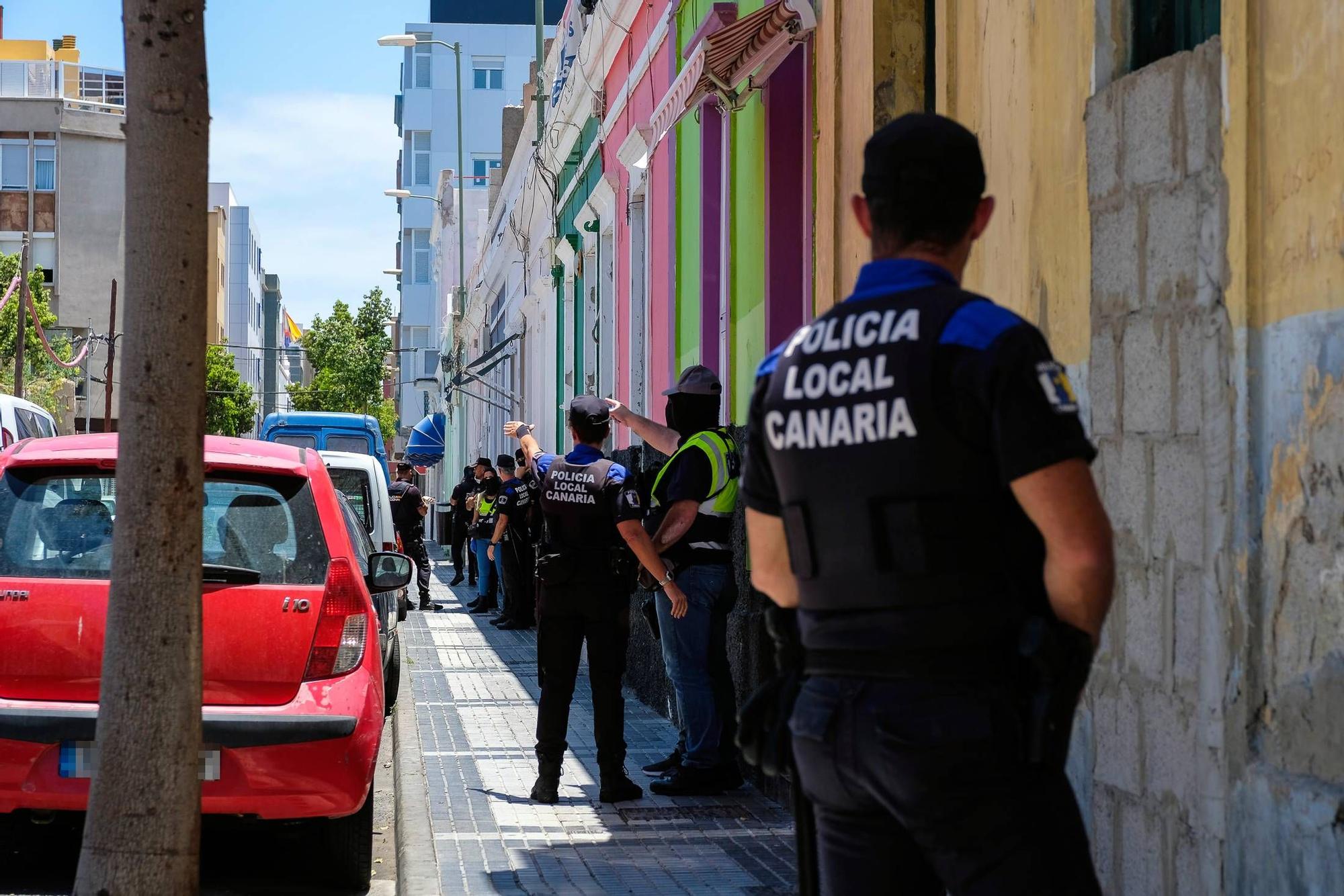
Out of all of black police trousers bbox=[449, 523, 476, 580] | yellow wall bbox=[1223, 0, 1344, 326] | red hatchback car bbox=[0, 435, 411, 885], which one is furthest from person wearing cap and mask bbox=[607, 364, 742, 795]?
black police trousers bbox=[449, 523, 476, 580]

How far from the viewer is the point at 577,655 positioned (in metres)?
8.19

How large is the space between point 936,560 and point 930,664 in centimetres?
16

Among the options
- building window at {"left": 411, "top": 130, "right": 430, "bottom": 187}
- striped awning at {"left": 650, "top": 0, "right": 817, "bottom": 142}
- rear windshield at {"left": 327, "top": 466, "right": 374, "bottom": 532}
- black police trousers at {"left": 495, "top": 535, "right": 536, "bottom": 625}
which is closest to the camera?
striped awning at {"left": 650, "top": 0, "right": 817, "bottom": 142}

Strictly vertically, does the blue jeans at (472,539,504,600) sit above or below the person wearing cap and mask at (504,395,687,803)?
below

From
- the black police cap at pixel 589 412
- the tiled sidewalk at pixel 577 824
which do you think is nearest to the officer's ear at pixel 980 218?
the tiled sidewalk at pixel 577 824

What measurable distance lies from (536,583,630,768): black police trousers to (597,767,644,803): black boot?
0.04 meters

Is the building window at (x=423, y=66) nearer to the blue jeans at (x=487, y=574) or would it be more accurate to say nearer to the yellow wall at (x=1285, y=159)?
the blue jeans at (x=487, y=574)

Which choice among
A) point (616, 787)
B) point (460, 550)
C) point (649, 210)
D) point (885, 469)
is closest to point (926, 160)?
point (885, 469)

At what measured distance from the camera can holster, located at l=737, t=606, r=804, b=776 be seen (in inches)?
122

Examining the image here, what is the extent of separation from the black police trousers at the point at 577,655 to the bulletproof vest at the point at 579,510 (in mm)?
211

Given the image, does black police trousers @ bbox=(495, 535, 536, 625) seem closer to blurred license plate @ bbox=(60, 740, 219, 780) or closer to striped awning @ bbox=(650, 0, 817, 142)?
striped awning @ bbox=(650, 0, 817, 142)

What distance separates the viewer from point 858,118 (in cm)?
824

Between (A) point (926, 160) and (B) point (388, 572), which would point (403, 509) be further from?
(A) point (926, 160)

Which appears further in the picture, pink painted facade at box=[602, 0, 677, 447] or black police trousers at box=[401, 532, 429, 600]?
black police trousers at box=[401, 532, 429, 600]
